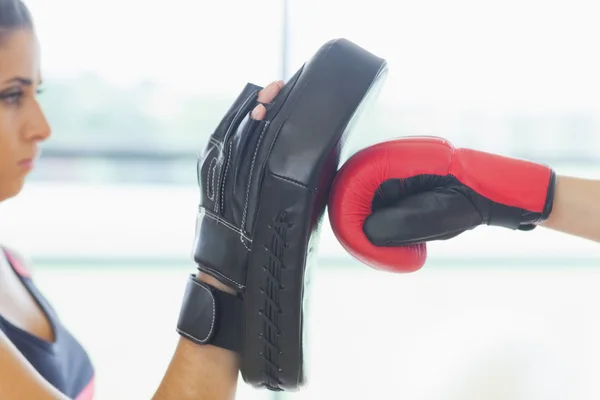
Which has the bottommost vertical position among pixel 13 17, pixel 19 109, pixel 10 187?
pixel 10 187

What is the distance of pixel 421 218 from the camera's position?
0.91m

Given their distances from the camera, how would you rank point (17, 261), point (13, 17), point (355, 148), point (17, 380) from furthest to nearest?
point (355, 148) → point (17, 261) → point (13, 17) → point (17, 380)

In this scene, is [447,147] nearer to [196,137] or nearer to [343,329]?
[343,329]

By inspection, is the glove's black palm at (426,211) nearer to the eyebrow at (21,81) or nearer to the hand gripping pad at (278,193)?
the hand gripping pad at (278,193)

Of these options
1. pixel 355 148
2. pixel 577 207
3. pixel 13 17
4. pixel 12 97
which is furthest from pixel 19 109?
pixel 355 148

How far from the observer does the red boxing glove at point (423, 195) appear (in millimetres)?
919

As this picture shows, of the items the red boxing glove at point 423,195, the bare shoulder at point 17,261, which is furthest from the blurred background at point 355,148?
the red boxing glove at point 423,195

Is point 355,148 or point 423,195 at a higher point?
point 423,195

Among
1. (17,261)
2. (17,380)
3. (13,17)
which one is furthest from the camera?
(17,261)

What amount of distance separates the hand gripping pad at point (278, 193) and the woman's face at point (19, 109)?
10.1 inches

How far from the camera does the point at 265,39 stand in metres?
2.48

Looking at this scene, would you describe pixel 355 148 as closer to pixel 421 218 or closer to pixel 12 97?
pixel 421 218

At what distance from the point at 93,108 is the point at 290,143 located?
2.17 m

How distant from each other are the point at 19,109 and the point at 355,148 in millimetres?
1497
